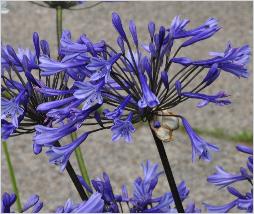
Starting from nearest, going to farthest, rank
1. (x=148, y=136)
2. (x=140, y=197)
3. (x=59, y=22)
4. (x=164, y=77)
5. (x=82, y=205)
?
1. (x=82, y=205)
2. (x=164, y=77)
3. (x=140, y=197)
4. (x=59, y=22)
5. (x=148, y=136)

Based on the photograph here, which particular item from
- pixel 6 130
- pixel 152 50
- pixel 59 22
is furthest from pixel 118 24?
pixel 59 22

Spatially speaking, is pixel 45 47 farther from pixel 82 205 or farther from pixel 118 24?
pixel 82 205

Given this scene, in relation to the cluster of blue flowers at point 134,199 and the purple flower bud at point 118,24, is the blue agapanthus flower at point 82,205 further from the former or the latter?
the purple flower bud at point 118,24

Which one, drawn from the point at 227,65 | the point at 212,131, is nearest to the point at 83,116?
the point at 227,65

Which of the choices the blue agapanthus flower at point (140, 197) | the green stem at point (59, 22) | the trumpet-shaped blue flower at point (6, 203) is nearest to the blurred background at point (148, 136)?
the green stem at point (59, 22)

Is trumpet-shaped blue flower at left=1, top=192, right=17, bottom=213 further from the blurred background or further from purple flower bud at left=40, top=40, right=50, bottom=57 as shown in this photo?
the blurred background

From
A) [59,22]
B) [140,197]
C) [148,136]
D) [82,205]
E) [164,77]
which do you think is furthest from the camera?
[148,136]

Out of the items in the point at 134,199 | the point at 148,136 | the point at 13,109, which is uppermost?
the point at 13,109

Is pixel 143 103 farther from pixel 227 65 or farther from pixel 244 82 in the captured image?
pixel 244 82
